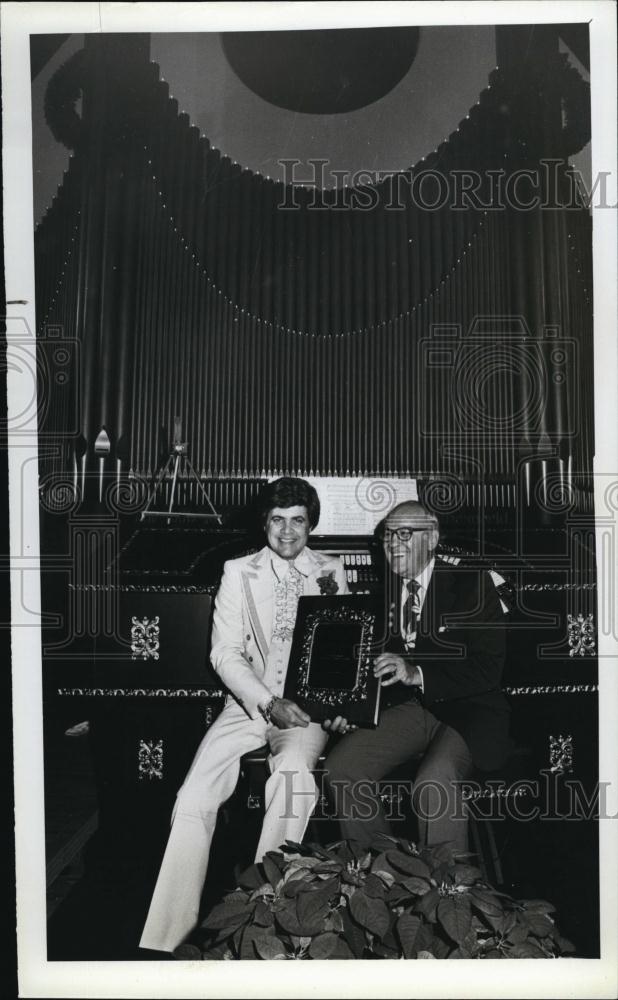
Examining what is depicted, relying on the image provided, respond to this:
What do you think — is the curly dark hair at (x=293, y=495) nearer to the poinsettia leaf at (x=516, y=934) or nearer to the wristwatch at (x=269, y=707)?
the wristwatch at (x=269, y=707)

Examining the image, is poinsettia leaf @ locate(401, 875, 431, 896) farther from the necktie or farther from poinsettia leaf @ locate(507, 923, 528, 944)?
the necktie

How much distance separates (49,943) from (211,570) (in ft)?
3.61

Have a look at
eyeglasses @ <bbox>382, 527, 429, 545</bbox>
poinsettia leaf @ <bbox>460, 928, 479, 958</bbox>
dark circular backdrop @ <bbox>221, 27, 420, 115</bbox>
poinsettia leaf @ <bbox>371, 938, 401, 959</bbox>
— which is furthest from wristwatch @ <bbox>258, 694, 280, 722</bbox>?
dark circular backdrop @ <bbox>221, 27, 420, 115</bbox>

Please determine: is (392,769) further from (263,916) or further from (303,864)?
(263,916)

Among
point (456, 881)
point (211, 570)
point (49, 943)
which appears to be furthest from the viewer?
point (211, 570)

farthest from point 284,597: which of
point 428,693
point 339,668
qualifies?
point 428,693

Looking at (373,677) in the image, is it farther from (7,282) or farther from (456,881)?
(7,282)

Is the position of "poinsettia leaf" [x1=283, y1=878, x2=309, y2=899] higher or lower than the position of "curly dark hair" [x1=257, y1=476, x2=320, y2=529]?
lower

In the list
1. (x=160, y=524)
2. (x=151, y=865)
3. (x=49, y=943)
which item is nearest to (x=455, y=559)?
(x=160, y=524)

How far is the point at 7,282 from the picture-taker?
7.92 ft

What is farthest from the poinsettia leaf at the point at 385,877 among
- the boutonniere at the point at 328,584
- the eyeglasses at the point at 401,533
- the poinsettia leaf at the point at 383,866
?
the eyeglasses at the point at 401,533

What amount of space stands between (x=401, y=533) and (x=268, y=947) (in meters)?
1.15

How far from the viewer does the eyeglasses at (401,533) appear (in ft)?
8.47

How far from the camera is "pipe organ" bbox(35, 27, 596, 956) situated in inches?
97.0
